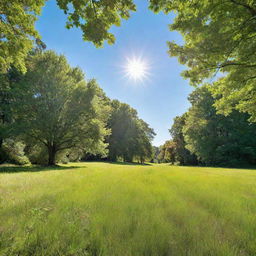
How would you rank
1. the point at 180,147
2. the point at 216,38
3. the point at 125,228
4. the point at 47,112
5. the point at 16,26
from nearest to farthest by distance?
1. the point at 125,228
2. the point at 216,38
3. the point at 16,26
4. the point at 47,112
5. the point at 180,147

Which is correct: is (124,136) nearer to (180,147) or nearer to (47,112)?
(180,147)

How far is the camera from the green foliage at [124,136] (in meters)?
42.2

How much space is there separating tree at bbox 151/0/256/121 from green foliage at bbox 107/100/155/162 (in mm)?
36522

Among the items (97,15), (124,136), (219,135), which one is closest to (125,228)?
(97,15)

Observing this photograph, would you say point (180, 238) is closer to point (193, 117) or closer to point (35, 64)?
point (35, 64)

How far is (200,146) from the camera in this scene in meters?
27.6

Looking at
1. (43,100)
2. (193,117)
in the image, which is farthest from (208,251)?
(193,117)

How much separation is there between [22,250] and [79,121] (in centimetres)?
1588

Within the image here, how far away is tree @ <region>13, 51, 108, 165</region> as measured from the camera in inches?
555

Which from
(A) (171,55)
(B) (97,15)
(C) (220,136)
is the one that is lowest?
(B) (97,15)

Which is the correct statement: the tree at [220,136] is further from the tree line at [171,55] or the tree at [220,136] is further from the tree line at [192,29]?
the tree line at [192,29]

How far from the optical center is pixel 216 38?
17.3ft

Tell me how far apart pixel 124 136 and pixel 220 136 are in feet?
86.3

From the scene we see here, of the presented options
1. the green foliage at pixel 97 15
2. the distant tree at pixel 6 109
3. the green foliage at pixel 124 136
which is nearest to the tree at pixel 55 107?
the distant tree at pixel 6 109
